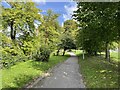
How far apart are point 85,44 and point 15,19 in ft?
50.1

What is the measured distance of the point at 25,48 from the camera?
1997 centimetres

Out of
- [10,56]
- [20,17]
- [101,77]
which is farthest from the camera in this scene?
[20,17]

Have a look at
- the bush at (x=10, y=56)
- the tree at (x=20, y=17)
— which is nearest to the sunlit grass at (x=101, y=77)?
the bush at (x=10, y=56)

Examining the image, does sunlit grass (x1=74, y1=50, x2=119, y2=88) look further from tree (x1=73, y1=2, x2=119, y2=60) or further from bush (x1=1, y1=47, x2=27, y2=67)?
bush (x1=1, y1=47, x2=27, y2=67)

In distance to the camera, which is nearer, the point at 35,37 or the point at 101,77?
the point at 101,77

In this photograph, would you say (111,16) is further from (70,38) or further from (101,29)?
(70,38)

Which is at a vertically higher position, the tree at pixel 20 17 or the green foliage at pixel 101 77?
→ the tree at pixel 20 17

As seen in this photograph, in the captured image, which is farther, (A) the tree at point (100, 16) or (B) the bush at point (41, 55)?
(B) the bush at point (41, 55)

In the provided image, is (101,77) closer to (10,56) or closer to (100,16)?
(100,16)

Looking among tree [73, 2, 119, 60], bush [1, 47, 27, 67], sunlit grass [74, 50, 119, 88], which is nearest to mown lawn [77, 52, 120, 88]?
sunlit grass [74, 50, 119, 88]

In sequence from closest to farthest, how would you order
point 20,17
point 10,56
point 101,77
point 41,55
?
point 101,77
point 10,56
point 20,17
point 41,55

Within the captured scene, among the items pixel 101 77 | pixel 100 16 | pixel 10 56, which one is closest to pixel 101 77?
pixel 101 77

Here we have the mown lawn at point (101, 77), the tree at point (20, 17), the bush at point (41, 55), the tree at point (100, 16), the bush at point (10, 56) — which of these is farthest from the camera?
the bush at point (41, 55)

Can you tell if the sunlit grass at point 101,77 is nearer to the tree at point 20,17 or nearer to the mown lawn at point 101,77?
the mown lawn at point 101,77
